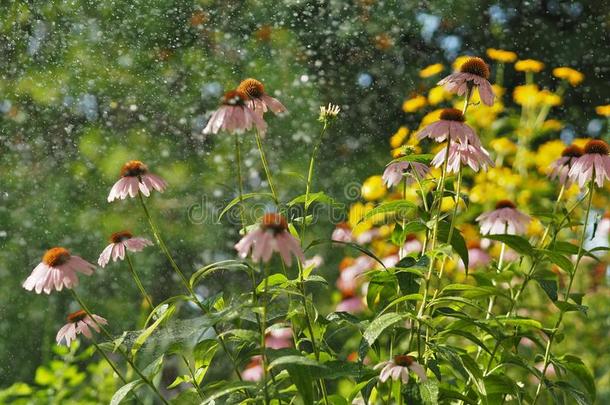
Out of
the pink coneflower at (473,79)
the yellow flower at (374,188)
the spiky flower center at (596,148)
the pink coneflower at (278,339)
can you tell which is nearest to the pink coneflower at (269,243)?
the pink coneflower at (473,79)

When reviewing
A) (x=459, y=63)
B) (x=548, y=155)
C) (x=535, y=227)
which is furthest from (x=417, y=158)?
(x=548, y=155)

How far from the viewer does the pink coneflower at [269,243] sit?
0.72 metres

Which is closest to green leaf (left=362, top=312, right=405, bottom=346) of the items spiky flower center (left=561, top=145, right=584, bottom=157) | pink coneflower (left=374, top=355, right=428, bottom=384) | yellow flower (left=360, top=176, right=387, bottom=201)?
pink coneflower (left=374, top=355, right=428, bottom=384)

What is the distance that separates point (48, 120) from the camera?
2.83 metres

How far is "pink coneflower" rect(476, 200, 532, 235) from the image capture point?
3.97 feet

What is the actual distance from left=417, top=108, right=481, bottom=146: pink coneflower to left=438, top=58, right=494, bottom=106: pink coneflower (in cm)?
5

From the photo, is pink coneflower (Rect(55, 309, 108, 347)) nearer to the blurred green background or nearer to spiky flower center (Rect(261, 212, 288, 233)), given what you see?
spiky flower center (Rect(261, 212, 288, 233))

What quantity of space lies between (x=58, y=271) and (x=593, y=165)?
580mm

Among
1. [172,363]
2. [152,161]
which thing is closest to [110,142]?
[152,161]

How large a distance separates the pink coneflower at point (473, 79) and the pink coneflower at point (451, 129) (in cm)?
5

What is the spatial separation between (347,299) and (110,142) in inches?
54.4

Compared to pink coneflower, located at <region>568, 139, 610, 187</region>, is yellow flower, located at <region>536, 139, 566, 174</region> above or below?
below

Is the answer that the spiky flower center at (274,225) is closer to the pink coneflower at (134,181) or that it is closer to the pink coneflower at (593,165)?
the pink coneflower at (134,181)

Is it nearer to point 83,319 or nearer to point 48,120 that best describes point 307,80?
point 48,120
